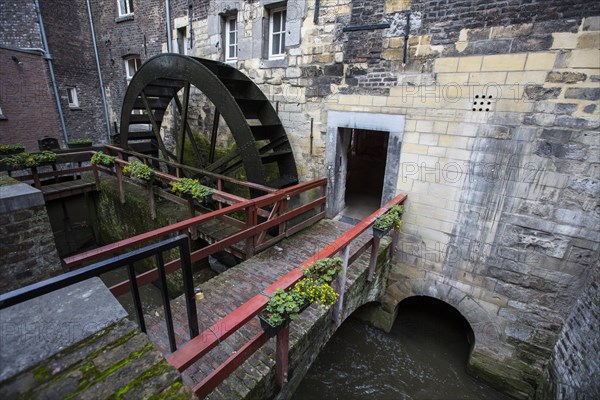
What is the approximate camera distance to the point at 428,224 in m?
4.27

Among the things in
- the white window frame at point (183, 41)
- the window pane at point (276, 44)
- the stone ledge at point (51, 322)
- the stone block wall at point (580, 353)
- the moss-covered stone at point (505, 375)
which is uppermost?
the white window frame at point (183, 41)

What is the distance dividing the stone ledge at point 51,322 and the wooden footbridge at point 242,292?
0.13 metres

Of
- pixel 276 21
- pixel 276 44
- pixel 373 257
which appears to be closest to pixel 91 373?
pixel 373 257

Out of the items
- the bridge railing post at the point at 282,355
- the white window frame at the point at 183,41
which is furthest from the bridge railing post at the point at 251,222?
the white window frame at the point at 183,41

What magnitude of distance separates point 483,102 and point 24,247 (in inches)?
201

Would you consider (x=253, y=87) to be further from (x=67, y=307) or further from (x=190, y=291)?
(x=67, y=307)

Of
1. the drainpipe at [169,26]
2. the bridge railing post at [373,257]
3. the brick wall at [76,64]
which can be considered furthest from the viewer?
the brick wall at [76,64]

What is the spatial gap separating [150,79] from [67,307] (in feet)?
17.5

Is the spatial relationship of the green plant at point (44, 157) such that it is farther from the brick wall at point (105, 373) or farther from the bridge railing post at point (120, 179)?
the brick wall at point (105, 373)

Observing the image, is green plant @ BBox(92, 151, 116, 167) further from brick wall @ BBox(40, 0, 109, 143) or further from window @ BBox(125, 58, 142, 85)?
brick wall @ BBox(40, 0, 109, 143)

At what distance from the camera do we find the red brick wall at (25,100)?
341 inches

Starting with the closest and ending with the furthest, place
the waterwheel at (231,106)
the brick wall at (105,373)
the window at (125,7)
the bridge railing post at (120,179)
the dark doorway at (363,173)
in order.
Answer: the brick wall at (105,373), the waterwheel at (231,106), the bridge railing post at (120,179), the dark doorway at (363,173), the window at (125,7)

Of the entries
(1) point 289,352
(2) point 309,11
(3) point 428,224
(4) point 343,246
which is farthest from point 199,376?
(2) point 309,11

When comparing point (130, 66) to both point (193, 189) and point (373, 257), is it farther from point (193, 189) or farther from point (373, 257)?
point (373, 257)
